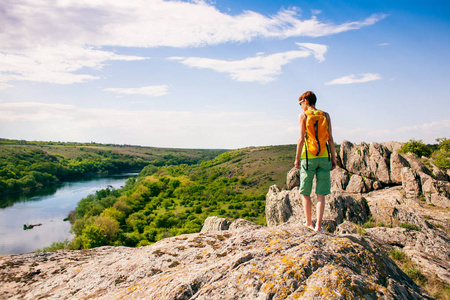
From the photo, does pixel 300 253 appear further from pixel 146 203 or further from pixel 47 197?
pixel 47 197

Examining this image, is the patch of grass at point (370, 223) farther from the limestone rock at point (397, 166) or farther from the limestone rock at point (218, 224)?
the limestone rock at point (397, 166)

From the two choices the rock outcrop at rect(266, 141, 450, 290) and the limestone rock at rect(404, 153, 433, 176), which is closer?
the rock outcrop at rect(266, 141, 450, 290)

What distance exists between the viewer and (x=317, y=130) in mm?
5445

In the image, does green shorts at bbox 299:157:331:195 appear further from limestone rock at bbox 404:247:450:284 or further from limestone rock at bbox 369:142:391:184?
limestone rock at bbox 369:142:391:184

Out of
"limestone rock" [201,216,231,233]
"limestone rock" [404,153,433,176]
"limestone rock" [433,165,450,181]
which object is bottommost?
"limestone rock" [201,216,231,233]

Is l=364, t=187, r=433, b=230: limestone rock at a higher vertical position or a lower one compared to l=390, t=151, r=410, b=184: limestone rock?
lower

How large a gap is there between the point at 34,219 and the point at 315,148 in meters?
79.1

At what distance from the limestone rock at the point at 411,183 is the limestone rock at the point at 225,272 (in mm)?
19336

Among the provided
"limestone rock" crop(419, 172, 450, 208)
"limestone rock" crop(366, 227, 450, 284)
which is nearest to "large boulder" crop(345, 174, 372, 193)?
"limestone rock" crop(419, 172, 450, 208)

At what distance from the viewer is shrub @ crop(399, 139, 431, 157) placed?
2819 centimetres

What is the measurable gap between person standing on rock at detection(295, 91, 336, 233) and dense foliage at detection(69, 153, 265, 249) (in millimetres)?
46880

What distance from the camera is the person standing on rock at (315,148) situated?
5.45m

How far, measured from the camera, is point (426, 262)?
6.54m

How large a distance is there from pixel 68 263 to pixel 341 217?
1077cm
